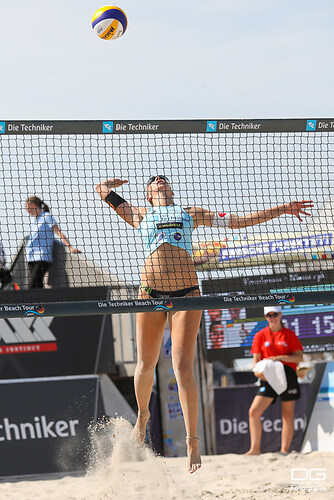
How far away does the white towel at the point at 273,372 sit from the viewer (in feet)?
33.4

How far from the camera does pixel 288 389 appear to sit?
407 inches

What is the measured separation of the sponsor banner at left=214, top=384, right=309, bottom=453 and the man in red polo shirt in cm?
22

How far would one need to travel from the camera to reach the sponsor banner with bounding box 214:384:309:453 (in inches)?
414

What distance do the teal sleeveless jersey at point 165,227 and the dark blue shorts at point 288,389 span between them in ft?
14.2

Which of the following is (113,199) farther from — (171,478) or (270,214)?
(171,478)

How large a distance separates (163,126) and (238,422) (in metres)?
5.60

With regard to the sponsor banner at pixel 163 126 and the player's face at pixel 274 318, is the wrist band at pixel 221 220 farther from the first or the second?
the player's face at pixel 274 318

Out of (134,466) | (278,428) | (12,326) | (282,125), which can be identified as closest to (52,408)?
(12,326)

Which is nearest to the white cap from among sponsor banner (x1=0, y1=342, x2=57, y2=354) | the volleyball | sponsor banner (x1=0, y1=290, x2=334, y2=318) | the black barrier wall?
the black barrier wall

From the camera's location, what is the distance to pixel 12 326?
34.2ft

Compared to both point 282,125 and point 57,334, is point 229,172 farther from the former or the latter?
point 57,334

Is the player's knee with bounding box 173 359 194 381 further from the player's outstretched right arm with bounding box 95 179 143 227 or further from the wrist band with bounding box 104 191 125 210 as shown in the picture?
the wrist band with bounding box 104 191 125 210

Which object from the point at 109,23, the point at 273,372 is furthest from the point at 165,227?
the point at 273,372

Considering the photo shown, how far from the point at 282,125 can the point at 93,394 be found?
5.15m
